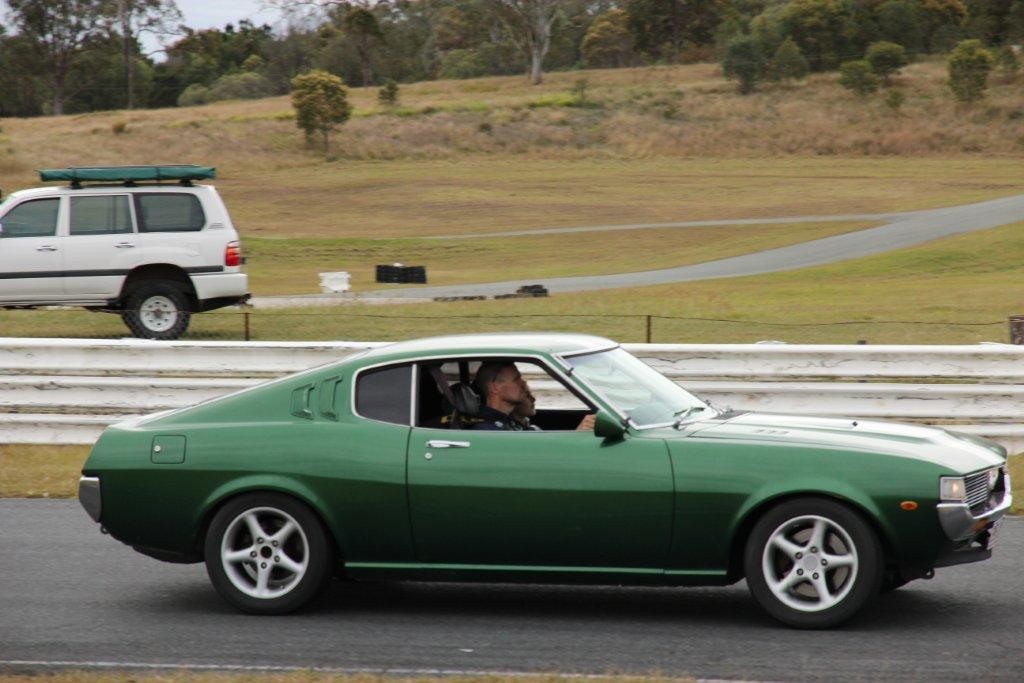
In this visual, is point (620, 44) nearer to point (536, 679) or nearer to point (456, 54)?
point (456, 54)

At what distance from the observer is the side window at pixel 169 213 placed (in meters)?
17.3

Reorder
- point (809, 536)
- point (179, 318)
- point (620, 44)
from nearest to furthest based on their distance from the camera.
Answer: point (809, 536) → point (179, 318) → point (620, 44)

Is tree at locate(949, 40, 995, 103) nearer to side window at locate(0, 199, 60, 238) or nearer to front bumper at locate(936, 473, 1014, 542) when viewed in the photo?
side window at locate(0, 199, 60, 238)

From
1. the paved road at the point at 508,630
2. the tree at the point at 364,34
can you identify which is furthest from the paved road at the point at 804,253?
the tree at the point at 364,34

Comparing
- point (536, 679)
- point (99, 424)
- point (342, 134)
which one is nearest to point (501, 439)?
point (536, 679)

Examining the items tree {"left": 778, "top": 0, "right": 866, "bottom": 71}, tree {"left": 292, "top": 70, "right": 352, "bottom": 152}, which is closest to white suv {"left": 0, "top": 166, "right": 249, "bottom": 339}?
tree {"left": 292, "top": 70, "right": 352, "bottom": 152}

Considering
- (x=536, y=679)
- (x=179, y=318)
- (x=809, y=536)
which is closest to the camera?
(x=536, y=679)

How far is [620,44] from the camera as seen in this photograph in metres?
119

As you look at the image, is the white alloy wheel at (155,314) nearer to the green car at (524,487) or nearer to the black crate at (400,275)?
the green car at (524,487)

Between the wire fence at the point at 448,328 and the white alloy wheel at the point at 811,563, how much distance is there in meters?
11.2

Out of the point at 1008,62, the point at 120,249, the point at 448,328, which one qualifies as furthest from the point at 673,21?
the point at 120,249

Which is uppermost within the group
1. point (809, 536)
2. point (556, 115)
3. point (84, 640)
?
point (556, 115)

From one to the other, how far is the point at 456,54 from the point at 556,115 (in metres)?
44.6

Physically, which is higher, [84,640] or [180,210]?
[180,210]
